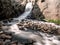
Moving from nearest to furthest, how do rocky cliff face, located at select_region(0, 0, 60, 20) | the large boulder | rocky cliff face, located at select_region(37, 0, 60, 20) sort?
the large boulder < rocky cliff face, located at select_region(0, 0, 60, 20) < rocky cliff face, located at select_region(37, 0, 60, 20)

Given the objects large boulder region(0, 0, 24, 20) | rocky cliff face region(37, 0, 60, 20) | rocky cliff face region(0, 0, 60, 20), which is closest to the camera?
large boulder region(0, 0, 24, 20)

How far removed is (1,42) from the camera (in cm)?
638

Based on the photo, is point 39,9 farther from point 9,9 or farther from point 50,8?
point 9,9

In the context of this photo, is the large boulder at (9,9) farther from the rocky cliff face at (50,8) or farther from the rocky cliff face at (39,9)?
the rocky cliff face at (50,8)

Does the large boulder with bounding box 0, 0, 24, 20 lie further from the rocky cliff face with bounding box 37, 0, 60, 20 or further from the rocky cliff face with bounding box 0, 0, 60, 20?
the rocky cliff face with bounding box 37, 0, 60, 20

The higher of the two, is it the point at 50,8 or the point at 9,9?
the point at 9,9

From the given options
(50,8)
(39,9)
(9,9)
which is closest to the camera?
(9,9)

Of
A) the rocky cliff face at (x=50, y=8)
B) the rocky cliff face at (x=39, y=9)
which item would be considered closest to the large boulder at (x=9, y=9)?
the rocky cliff face at (x=39, y=9)

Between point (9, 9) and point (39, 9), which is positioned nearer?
point (9, 9)

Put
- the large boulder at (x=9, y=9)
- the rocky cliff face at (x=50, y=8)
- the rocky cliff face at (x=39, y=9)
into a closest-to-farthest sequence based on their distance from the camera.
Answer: the large boulder at (x=9, y=9), the rocky cliff face at (x=39, y=9), the rocky cliff face at (x=50, y=8)

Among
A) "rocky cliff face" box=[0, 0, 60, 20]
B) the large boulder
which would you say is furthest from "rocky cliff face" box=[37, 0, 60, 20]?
the large boulder

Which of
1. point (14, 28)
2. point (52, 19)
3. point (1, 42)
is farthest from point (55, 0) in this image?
point (1, 42)

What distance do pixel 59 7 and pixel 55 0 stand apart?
669 millimetres

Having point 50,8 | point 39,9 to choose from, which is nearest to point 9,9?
point 39,9
